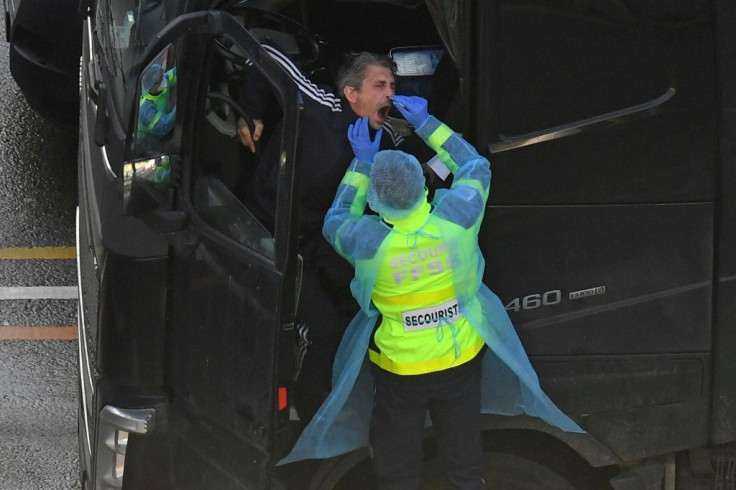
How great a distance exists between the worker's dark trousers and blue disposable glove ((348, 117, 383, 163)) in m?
0.71

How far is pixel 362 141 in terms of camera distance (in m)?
3.51

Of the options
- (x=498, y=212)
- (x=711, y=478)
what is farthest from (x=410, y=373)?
(x=711, y=478)

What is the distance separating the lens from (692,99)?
3230 millimetres

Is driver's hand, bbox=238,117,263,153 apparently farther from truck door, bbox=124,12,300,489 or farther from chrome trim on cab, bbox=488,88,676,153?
chrome trim on cab, bbox=488,88,676,153

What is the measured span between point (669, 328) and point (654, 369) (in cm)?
15

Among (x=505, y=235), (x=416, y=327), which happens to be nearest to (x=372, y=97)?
(x=505, y=235)

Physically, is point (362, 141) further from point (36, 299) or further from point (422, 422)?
point (36, 299)

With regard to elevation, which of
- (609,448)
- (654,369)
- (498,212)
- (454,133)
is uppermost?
(454,133)

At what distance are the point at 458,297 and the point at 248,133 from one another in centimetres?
86

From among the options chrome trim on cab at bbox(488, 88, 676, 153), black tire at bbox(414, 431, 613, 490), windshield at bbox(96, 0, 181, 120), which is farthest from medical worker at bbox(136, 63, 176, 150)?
black tire at bbox(414, 431, 613, 490)

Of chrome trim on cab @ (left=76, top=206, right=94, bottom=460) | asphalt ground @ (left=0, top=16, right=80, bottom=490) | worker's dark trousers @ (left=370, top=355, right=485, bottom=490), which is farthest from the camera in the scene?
asphalt ground @ (left=0, top=16, right=80, bottom=490)

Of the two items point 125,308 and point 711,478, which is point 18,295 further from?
point 711,478

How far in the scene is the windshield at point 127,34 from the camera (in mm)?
3520

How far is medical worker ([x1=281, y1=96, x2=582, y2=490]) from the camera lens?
3.31 m
